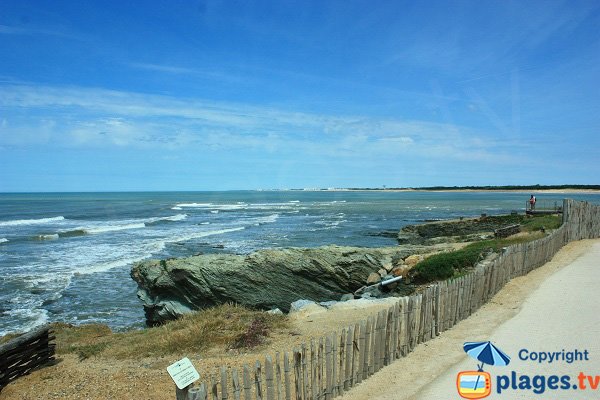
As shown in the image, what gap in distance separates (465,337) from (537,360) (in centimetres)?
167

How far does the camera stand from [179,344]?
31.9ft

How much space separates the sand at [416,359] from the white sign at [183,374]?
9.68 feet

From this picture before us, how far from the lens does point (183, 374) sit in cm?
481

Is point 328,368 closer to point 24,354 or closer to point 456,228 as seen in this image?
point 24,354

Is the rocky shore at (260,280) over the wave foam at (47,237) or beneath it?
over

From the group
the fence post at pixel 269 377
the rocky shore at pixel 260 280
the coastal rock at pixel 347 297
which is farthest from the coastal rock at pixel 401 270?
the fence post at pixel 269 377

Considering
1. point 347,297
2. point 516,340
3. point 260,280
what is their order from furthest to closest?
point 260,280 → point 347,297 → point 516,340

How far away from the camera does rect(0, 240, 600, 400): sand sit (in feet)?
23.1

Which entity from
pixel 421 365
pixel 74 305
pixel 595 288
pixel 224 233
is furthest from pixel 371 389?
pixel 224 233

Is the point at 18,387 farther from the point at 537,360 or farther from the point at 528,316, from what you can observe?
the point at 528,316

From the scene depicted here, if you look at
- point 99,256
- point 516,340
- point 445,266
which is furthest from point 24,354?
point 99,256

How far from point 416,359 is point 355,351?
151cm

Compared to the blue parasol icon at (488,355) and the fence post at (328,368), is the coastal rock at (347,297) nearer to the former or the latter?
the blue parasol icon at (488,355)

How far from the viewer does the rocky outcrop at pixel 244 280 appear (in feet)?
54.1
